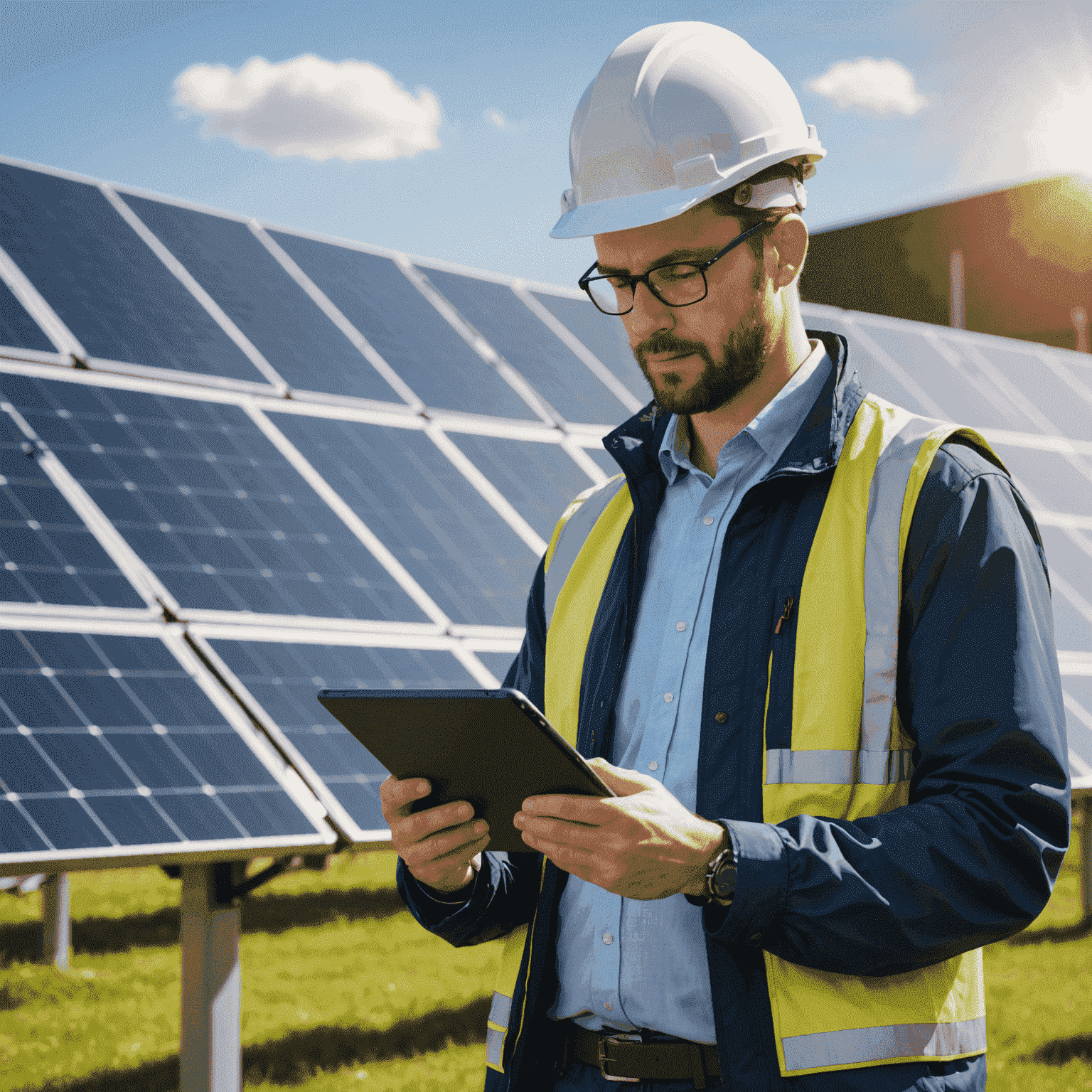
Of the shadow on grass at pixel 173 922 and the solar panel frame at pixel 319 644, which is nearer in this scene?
the solar panel frame at pixel 319 644

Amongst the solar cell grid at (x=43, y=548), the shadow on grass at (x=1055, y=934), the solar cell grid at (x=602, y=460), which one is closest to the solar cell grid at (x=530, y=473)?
the solar cell grid at (x=602, y=460)

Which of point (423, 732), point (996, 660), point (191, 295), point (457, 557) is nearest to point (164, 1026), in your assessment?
point (457, 557)

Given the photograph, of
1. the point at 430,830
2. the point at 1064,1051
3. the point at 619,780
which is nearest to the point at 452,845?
the point at 430,830

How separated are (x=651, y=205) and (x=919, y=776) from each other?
46.4 inches

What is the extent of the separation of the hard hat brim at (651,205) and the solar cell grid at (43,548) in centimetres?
332

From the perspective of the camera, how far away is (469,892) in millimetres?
2494

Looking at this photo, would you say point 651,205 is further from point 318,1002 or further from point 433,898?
point 318,1002

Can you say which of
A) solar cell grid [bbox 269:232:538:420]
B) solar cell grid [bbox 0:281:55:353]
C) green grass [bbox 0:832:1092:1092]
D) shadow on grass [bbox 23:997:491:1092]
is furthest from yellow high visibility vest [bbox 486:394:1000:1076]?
shadow on grass [bbox 23:997:491:1092]

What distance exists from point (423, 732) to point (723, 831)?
51 cm

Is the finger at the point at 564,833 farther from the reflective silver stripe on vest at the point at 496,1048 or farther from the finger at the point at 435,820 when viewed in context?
the reflective silver stripe on vest at the point at 496,1048

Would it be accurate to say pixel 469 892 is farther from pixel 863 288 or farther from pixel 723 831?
pixel 863 288

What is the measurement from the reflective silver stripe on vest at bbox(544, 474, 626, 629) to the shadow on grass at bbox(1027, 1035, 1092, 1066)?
6.13 meters

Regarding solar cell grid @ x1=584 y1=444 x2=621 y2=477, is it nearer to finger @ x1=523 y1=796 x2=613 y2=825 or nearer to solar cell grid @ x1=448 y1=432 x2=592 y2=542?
solar cell grid @ x1=448 y1=432 x2=592 y2=542

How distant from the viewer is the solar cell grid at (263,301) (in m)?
7.39
